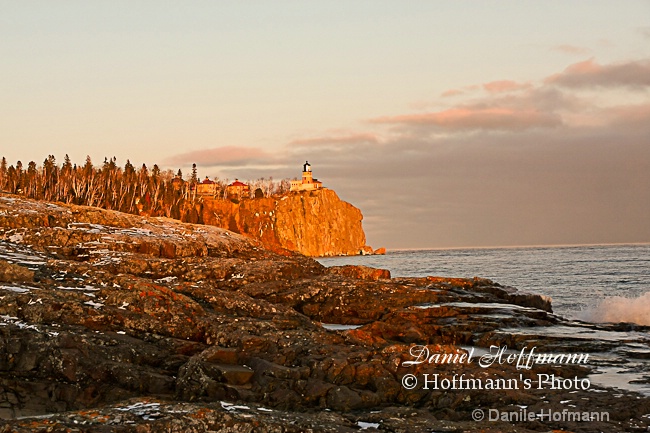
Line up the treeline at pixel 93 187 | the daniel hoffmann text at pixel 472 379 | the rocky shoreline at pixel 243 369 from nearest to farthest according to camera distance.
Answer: the rocky shoreline at pixel 243 369, the daniel hoffmann text at pixel 472 379, the treeline at pixel 93 187

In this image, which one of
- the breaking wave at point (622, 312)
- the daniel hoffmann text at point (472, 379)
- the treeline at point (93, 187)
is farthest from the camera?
the treeline at point (93, 187)

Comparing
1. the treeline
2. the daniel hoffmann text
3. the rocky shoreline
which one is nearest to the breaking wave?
the rocky shoreline

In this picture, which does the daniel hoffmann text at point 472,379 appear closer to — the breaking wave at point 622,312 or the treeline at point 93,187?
the breaking wave at point 622,312

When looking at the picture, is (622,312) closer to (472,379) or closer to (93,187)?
(472,379)

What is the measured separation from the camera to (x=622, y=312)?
3897 centimetres

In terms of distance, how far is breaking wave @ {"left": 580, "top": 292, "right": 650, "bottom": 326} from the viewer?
3819 cm

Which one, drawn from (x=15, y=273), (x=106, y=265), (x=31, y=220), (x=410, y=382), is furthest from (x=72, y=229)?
(x=410, y=382)

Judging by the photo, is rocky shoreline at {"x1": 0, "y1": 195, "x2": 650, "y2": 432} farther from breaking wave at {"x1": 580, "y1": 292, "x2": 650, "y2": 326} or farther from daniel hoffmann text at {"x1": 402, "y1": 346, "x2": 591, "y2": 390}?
breaking wave at {"x1": 580, "y1": 292, "x2": 650, "y2": 326}

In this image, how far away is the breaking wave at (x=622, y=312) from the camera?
125 ft

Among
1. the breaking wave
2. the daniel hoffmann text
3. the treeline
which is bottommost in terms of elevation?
the breaking wave

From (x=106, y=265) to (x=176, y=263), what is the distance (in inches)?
143

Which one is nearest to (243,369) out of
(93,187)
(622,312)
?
(622,312)

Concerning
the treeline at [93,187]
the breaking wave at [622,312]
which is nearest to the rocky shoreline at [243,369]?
the breaking wave at [622,312]

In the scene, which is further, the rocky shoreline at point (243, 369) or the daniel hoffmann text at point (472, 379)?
the daniel hoffmann text at point (472, 379)
